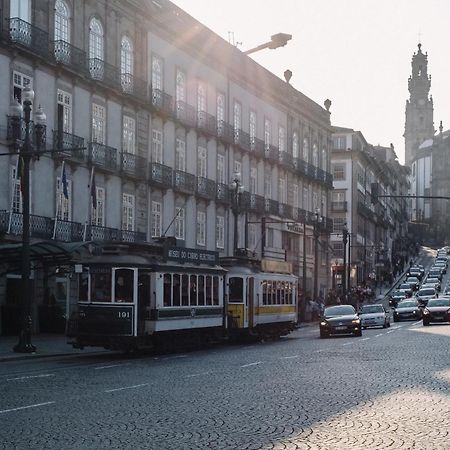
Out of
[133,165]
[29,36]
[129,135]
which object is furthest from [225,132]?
[29,36]

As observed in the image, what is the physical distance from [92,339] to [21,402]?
12.2 m

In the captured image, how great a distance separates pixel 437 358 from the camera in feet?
79.8

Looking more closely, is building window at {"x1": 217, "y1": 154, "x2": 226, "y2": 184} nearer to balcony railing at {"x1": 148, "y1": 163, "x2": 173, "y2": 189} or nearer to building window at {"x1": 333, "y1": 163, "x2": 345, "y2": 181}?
balcony railing at {"x1": 148, "y1": 163, "x2": 173, "y2": 189}

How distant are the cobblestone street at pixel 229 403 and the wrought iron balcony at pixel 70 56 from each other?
56.8ft

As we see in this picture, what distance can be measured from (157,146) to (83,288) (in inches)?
843

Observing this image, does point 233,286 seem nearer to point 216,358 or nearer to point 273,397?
point 216,358

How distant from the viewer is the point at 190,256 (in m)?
30.5

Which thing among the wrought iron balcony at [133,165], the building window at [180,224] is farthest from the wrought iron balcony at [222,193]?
the wrought iron balcony at [133,165]

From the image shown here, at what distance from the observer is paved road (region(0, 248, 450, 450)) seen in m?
10.9

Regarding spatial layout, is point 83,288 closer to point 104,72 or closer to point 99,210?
point 99,210

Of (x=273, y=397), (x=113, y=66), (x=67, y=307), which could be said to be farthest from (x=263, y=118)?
(x=273, y=397)

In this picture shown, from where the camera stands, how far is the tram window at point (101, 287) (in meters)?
26.8

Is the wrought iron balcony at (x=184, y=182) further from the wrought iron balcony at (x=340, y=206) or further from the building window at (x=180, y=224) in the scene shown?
the wrought iron balcony at (x=340, y=206)

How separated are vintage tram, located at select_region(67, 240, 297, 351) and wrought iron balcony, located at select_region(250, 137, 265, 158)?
1014 inches
